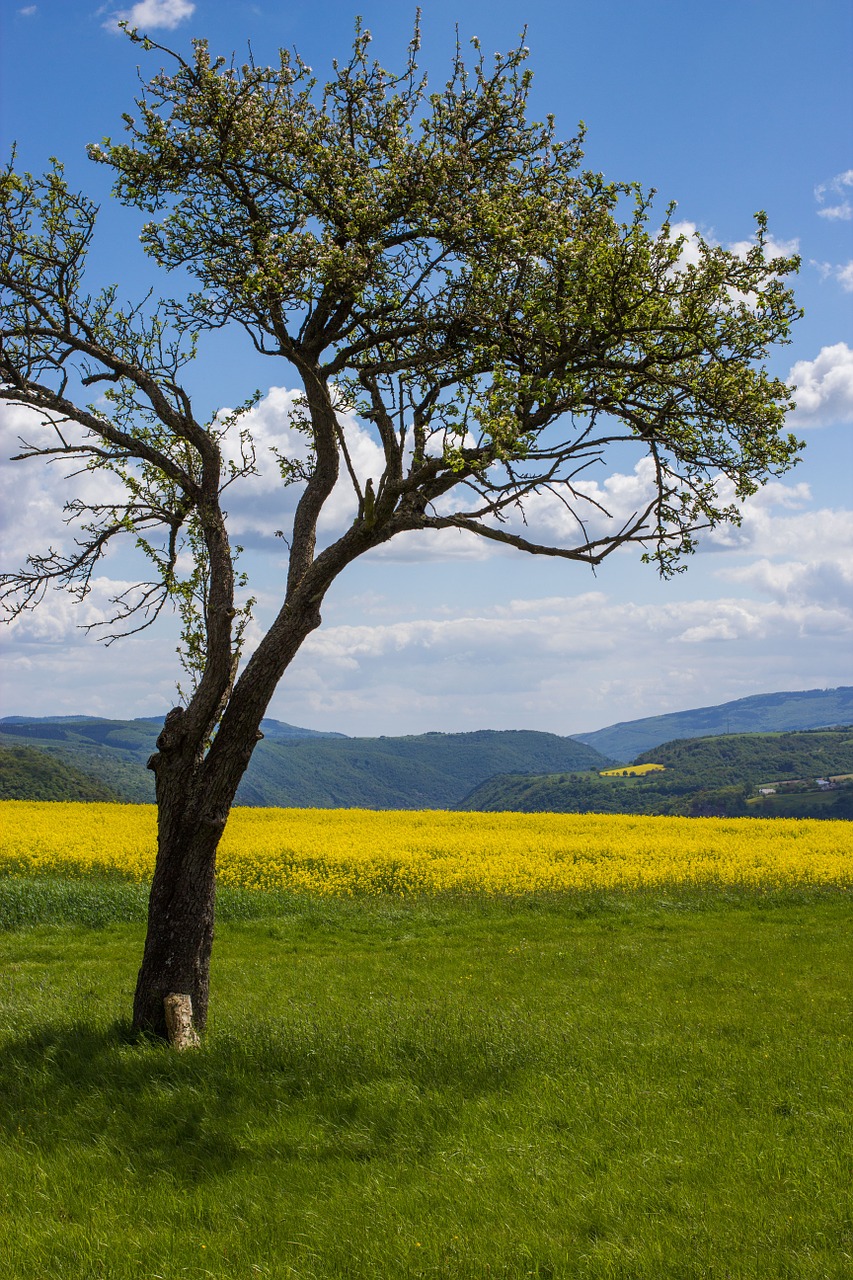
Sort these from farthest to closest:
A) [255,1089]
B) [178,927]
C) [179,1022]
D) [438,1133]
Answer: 1. [178,927]
2. [179,1022]
3. [255,1089]
4. [438,1133]

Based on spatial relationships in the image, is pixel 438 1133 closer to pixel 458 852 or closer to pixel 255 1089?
pixel 255 1089

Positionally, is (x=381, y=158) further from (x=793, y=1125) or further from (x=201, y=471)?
(x=793, y=1125)

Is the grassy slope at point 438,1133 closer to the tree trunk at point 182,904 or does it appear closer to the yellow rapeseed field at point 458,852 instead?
the tree trunk at point 182,904

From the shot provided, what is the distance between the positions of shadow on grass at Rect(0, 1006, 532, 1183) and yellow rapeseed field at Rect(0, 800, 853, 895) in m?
13.1

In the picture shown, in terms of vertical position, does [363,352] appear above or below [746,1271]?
above

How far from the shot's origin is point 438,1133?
8.27m

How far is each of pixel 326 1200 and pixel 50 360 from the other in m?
11.1

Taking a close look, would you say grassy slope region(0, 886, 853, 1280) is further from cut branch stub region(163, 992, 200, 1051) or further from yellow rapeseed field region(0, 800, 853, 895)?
yellow rapeseed field region(0, 800, 853, 895)

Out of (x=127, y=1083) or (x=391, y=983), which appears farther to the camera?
(x=391, y=983)

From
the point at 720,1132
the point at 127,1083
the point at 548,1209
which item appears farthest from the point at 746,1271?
the point at 127,1083

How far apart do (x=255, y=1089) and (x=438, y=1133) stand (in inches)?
87.0

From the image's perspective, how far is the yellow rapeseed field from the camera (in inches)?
987

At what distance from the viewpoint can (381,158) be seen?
40.4 ft

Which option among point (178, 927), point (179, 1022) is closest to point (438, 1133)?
point (179, 1022)
